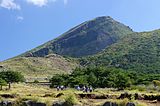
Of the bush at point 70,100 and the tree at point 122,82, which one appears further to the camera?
the tree at point 122,82

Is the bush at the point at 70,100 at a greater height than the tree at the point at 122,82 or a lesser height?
lesser

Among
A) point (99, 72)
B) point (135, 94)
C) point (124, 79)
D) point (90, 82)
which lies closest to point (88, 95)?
point (135, 94)

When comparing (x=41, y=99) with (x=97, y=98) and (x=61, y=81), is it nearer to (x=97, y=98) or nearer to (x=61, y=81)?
(x=97, y=98)

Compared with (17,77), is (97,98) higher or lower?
lower

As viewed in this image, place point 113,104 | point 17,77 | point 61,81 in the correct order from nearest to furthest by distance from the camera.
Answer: point 113,104 < point 61,81 < point 17,77

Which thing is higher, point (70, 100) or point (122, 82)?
point (122, 82)

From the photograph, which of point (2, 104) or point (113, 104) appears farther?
point (2, 104)

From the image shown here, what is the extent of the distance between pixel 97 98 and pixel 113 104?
9213 mm

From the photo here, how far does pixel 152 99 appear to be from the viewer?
46406mm

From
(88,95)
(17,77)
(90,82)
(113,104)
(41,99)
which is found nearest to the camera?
(113,104)

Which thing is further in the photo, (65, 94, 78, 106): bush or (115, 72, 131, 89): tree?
(115, 72, 131, 89): tree

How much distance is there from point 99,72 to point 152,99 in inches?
3592

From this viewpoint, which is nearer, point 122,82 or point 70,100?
point 70,100

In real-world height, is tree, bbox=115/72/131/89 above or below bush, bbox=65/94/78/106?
above
